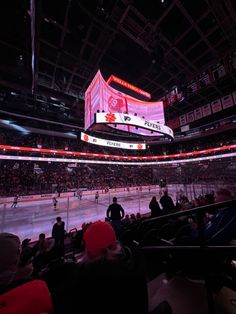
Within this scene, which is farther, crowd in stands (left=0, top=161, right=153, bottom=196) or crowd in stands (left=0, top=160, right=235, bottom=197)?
crowd in stands (left=0, top=161, right=153, bottom=196)

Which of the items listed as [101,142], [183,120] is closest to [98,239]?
[101,142]

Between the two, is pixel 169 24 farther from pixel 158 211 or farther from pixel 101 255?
pixel 101 255

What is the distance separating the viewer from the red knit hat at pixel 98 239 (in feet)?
3.52

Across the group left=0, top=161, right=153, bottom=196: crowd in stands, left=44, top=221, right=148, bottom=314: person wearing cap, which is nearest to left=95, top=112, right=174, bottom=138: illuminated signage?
left=44, top=221, right=148, bottom=314: person wearing cap

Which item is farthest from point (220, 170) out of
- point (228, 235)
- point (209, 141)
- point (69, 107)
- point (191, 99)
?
point (209, 141)

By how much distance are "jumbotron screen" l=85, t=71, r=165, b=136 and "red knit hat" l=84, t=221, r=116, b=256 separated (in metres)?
4.12

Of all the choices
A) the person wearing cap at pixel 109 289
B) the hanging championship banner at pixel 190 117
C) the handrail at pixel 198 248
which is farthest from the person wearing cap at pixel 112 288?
the hanging championship banner at pixel 190 117

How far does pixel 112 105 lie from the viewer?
18.9ft

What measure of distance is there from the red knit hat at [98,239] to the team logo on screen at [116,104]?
5083 millimetres

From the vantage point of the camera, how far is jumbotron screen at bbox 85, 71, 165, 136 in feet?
17.4

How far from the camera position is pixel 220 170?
9.96m

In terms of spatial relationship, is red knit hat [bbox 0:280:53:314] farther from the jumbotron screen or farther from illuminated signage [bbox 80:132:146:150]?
illuminated signage [bbox 80:132:146:150]

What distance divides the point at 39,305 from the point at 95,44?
24.8 ft

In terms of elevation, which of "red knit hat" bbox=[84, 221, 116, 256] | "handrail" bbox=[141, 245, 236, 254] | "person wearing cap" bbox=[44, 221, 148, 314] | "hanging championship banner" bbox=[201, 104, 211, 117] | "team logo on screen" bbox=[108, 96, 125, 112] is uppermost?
"hanging championship banner" bbox=[201, 104, 211, 117]
